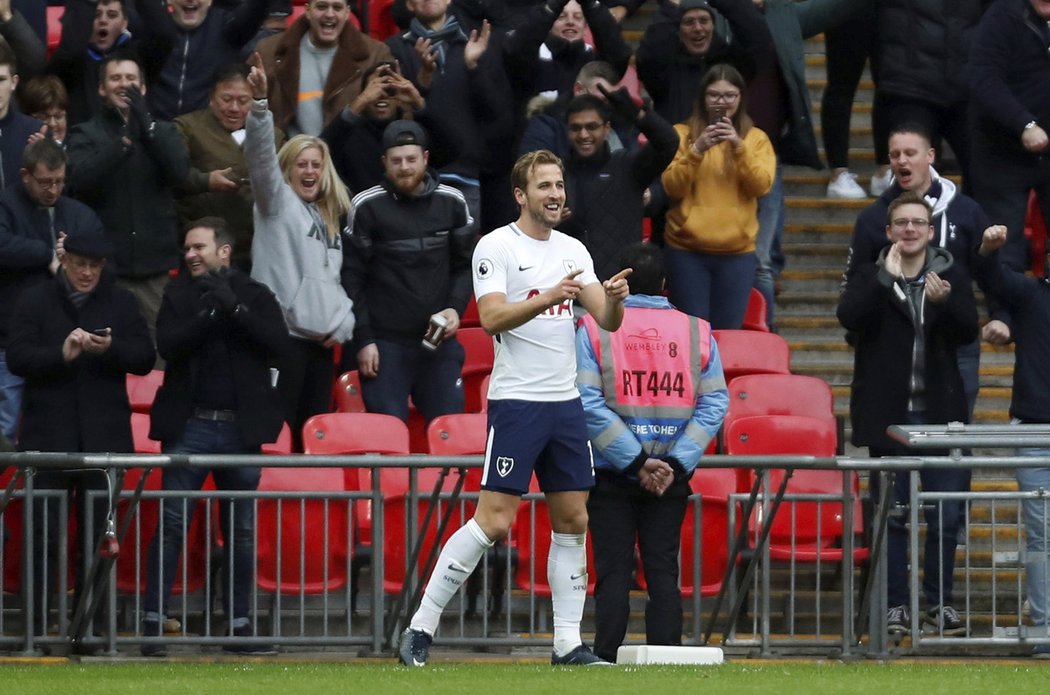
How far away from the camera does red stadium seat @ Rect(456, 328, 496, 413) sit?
1309 cm

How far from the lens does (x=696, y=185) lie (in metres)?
13.2

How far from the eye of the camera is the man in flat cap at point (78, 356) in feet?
35.9

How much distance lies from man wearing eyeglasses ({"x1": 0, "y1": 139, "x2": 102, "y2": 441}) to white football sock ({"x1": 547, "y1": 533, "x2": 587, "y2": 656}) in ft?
11.8

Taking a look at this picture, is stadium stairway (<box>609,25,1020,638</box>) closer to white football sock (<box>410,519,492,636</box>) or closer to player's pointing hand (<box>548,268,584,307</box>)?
white football sock (<box>410,519,492,636</box>)

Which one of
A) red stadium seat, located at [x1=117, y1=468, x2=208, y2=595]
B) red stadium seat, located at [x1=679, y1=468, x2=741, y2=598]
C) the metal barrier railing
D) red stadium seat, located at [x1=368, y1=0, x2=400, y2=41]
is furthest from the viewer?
red stadium seat, located at [x1=368, y1=0, x2=400, y2=41]

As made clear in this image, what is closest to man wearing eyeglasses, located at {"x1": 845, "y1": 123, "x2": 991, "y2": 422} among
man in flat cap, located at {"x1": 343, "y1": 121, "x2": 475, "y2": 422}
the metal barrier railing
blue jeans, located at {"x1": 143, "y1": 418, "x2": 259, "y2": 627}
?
the metal barrier railing

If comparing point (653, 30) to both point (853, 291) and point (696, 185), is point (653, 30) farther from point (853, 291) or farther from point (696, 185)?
point (853, 291)

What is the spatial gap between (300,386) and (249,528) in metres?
1.81

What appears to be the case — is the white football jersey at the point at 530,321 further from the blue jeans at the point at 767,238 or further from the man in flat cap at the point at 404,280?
the blue jeans at the point at 767,238

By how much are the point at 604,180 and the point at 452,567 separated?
4.00 meters

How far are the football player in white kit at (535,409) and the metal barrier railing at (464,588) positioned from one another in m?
0.95

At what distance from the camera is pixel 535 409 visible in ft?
30.5

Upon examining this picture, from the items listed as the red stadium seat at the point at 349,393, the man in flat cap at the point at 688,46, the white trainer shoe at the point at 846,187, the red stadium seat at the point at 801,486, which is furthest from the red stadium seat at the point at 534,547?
the white trainer shoe at the point at 846,187

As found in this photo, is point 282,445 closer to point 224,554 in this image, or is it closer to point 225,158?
point 224,554
